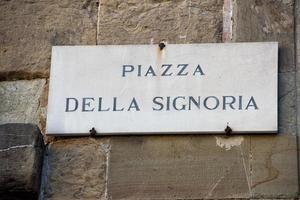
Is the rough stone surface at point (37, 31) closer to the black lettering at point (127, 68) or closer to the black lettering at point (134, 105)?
the black lettering at point (127, 68)

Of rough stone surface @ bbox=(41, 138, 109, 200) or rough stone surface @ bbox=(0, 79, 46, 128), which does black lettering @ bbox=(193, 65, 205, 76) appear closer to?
rough stone surface @ bbox=(41, 138, 109, 200)

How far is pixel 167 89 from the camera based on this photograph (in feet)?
14.4

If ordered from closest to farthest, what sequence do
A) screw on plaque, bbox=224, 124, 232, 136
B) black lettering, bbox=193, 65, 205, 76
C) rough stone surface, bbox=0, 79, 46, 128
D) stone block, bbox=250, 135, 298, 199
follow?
stone block, bbox=250, 135, 298, 199, screw on plaque, bbox=224, 124, 232, 136, black lettering, bbox=193, 65, 205, 76, rough stone surface, bbox=0, 79, 46, 128

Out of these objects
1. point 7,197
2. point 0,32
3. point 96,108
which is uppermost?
point 0,32

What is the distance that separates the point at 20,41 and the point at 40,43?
0.08 metres

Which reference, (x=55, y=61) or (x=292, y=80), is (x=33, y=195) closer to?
(x=55, y=61)

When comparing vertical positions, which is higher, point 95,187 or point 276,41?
point 276,41

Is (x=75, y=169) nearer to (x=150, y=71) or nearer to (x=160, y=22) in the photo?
(x=150, y=71)

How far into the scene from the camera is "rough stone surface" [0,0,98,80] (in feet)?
15.2

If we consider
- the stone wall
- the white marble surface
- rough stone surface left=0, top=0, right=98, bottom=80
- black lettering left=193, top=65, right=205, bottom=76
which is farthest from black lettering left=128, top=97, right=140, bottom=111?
rough stone surface left=0, top=0, right=98, bottom=80

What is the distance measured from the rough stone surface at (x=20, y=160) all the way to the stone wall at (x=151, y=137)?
0.25 ft

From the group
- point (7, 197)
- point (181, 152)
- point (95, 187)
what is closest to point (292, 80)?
point (181, 152)

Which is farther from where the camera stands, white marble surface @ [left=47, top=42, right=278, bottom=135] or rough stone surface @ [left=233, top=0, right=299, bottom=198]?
white marble surface @ [left=47, top=42, right=278, bottom=135]

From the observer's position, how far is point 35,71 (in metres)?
4.61
